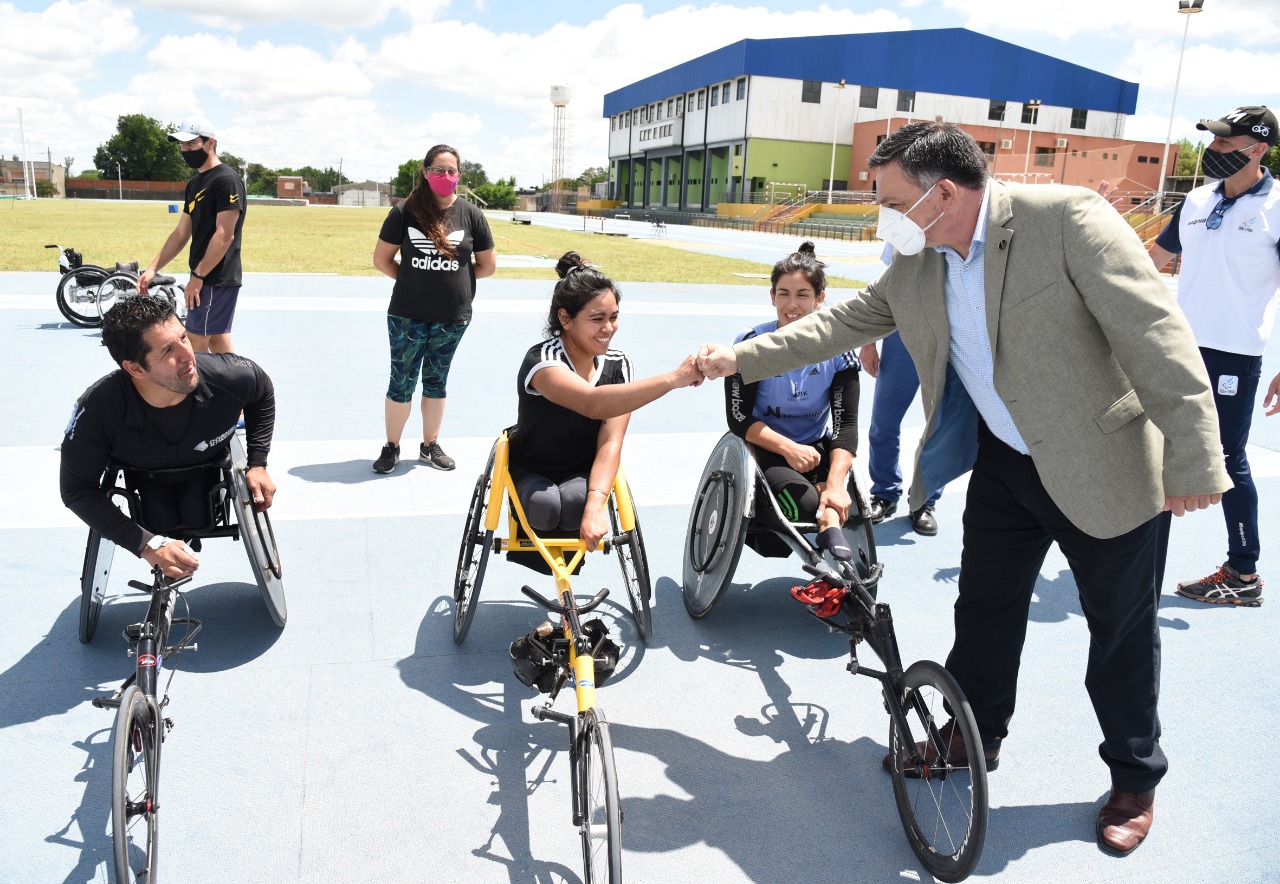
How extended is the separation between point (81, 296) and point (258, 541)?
8258 mm

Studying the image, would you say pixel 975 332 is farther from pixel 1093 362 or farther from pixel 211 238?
pixel 211 238

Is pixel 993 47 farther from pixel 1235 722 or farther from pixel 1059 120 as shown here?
pixel 1235 722

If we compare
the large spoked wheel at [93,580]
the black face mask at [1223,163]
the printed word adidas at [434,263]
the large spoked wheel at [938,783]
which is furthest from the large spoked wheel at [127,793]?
the black face mask at [1223,163]

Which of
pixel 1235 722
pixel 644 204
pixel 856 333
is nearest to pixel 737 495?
pixel 856 333

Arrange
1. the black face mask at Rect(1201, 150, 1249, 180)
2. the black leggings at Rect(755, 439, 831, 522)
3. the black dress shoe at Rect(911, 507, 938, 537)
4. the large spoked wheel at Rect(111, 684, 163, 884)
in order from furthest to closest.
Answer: the black dress shoe at Rect(911, 507, 938, 537)
the black face mask at Rect(1201, 150, 1249, 180)
the black leggings at Rect(755, 439, 831, 522)
the large spoked wheel at Rect(111, 684, 163, 884)

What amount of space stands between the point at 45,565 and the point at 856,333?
362 cm

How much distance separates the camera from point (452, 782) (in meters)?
2.73

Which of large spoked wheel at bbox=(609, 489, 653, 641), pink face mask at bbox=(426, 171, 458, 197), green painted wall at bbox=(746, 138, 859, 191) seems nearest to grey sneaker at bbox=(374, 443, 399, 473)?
pink face mask at bbox=(426, 171, 458, 197)

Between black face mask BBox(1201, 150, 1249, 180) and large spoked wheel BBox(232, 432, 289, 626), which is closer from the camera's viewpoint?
large spoked wheel BBox(232, 432, 289, 626)

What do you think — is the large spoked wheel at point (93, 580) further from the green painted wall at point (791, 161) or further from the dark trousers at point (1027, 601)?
the green painted wall at point (791, 161)

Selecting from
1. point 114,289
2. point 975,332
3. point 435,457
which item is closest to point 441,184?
point 435,457

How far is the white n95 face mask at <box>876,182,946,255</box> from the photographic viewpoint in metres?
2.40

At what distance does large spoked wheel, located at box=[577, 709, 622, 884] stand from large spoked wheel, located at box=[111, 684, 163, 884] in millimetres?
1025

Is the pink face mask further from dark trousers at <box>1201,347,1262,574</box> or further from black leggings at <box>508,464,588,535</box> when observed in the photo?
dark trousers at <box>1201,347,1262,574</box>
